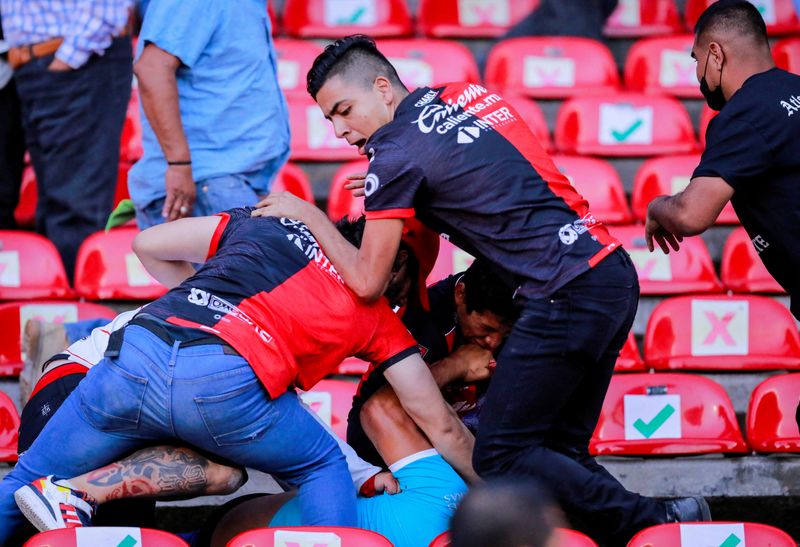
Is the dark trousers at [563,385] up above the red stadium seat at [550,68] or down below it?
below

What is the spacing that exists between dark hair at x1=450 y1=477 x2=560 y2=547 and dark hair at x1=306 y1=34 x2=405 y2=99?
172 centimetres

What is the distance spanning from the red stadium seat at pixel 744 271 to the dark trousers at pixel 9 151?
3106 millimetres

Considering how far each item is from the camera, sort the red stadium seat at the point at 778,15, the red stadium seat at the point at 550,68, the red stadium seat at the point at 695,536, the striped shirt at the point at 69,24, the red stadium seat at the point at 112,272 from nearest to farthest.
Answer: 1. the red stadium seat at the point at 695,536
2. the red stadium seat at the point at 112,272
3. the striped shirt at the point at 69,24
4. the red stadium seat at the point at 550,68
5. the red stadium seat at the point at 778,15

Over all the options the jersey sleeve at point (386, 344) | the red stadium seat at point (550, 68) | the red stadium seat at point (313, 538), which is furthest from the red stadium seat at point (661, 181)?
the red stadium seat at point (313, 538)

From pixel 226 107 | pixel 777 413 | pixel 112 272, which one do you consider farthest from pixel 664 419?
pixel 112 272

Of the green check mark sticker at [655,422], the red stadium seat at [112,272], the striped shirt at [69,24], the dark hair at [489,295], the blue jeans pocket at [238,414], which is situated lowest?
the green check mark sticker at [655,422]

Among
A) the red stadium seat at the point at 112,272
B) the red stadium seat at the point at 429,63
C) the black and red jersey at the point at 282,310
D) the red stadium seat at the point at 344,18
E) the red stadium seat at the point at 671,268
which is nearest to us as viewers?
the black and red jersey at the point at 282,310

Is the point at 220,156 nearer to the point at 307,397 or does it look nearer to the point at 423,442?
the point at 307,397

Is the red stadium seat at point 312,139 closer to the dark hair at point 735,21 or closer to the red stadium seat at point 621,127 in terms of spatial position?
the red stadium seat at point 621,127

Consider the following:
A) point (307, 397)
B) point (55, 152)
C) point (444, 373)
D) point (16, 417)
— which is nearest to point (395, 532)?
point (444, 373)

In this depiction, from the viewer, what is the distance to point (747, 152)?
346 centimetres

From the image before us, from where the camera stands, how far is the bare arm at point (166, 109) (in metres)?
4.18

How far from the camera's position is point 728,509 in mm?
4367

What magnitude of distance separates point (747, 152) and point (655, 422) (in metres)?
1.15
